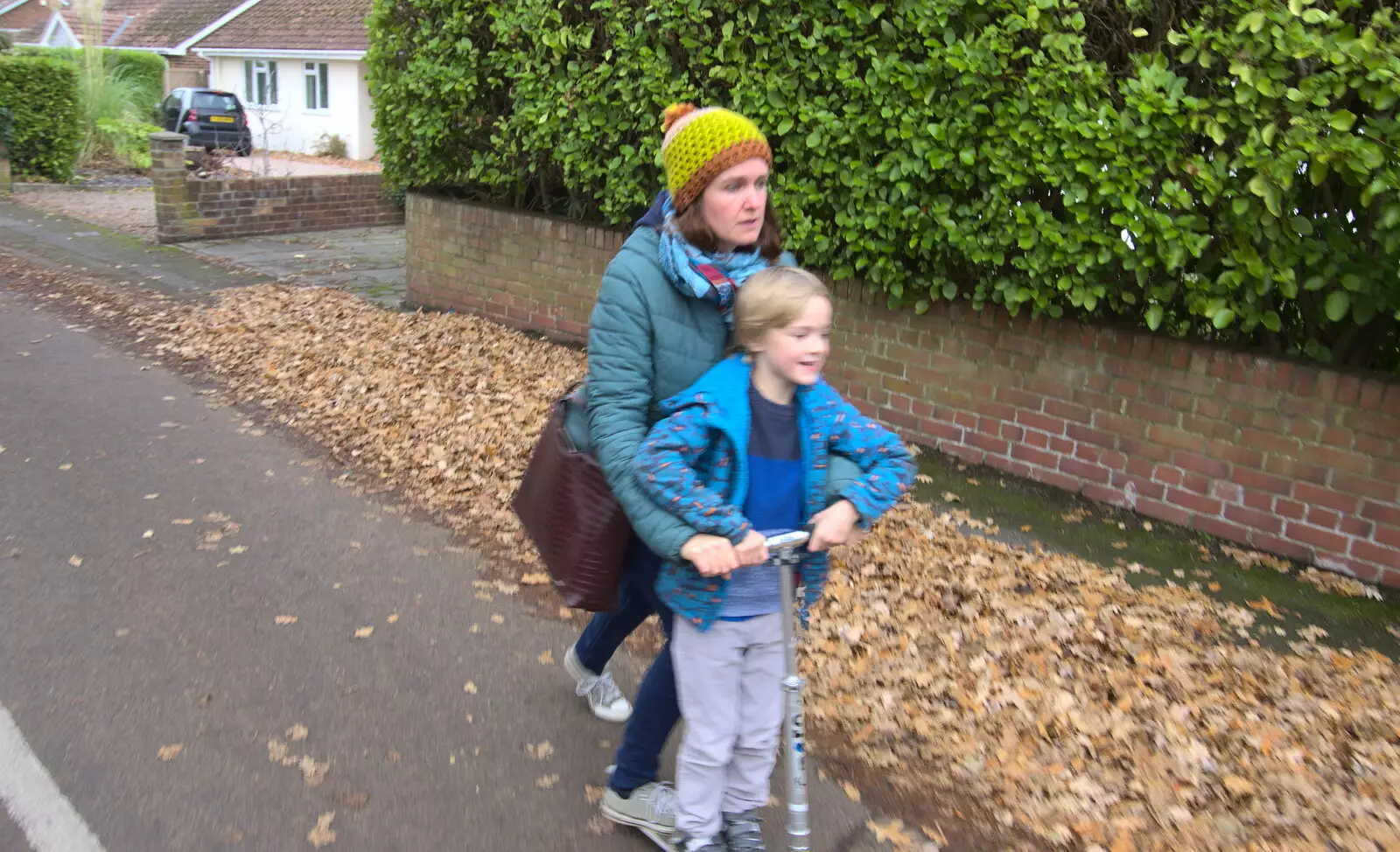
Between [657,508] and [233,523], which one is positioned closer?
[657,508]

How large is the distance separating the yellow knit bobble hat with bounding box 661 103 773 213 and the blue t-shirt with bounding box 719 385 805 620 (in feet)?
1.74

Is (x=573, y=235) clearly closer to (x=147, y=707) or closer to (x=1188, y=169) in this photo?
→ (x=1188, y=169)

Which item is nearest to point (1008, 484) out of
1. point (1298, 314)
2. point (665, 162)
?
point (1298, 314)

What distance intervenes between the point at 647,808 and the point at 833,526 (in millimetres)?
1077

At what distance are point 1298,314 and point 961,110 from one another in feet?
6.17

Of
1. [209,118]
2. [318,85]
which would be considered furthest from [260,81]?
[209,118]

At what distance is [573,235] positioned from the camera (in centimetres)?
896

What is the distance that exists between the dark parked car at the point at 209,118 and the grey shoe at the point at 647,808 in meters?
28.5

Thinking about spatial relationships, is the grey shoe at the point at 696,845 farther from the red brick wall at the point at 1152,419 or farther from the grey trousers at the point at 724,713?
the red brick wall at the point at 1152,419

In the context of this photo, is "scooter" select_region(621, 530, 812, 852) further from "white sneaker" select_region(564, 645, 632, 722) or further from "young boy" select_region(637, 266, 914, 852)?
"white sneaker" select_region(564, 645, 632, 722)

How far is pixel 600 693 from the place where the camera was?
3.93 metres

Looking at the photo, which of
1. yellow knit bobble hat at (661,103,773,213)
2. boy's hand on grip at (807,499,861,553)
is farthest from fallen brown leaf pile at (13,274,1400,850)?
yellow knit bobble hat at (661,103,773,213)

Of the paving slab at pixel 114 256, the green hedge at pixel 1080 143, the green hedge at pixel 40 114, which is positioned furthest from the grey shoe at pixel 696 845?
the green hedge at pixel 40 114

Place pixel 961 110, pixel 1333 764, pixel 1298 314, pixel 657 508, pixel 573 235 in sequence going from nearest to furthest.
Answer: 1. pixel 657 508
2. pixel 1333 764
3. pixel 1298 314
4. pixel 961 110
5. pixel 573 235
